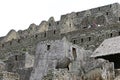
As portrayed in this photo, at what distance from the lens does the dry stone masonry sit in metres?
28.5

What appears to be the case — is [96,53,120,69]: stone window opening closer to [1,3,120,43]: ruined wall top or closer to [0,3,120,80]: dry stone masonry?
[0,3,120,80]: dry stone masonry

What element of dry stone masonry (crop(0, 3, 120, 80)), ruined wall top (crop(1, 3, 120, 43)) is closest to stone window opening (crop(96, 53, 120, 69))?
dry stone masonry (crop(0, 3, 120, 80))

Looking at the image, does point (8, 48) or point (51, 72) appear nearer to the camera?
point (51, 72)

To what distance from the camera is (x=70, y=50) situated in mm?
33938

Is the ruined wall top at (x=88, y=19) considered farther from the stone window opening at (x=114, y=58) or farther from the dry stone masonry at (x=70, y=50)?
the stone window opening at (x=114, y=58)

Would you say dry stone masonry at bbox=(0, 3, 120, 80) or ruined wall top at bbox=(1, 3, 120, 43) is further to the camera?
ruined wall top at bbox=(1, 3, 120, 43)

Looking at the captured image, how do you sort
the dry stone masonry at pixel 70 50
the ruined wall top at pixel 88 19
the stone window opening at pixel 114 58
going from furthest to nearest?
the ruined wall top at pixel 88 19, the stone window opening at pixel 114 58, the dry stone masonry at pixel 70 50

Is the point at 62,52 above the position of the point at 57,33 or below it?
below

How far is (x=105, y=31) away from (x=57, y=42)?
8332mm

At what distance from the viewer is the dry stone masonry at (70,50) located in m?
28.5

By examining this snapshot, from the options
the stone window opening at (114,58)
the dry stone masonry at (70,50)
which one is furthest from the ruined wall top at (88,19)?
the stone window opening at (114,58)

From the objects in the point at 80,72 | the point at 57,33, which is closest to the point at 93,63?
the point at 80,72

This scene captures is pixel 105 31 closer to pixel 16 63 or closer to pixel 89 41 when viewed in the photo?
pixel 89 41

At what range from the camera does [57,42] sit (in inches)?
1332
